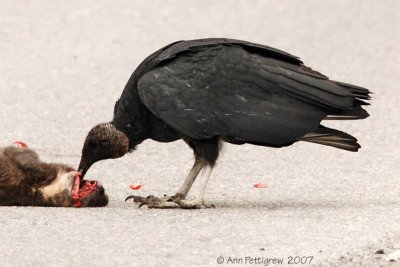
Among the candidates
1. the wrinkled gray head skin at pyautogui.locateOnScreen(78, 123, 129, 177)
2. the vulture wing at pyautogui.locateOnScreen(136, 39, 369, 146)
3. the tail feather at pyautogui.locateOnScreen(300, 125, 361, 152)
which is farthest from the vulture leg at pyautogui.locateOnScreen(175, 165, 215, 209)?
the tail feather at pyautogui.locateOnScreen(300, 125, 361, 152)

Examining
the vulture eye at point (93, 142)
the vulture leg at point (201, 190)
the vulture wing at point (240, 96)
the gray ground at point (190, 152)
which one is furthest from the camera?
the vulture eye at point (93, 142)

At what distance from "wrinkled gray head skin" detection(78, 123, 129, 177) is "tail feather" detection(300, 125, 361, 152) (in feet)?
3.71

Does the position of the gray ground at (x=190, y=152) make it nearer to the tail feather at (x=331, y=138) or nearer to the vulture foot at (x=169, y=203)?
the vulture foot at (x=169, y=203)

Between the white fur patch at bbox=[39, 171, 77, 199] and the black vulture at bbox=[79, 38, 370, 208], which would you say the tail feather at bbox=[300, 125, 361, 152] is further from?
the white fur patch at bbox=[39, 171, 77, 199]

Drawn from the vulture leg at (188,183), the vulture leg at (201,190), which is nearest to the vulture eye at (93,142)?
the vulture leg at (201,190)

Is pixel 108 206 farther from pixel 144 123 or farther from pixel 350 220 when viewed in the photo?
pixel 350 220

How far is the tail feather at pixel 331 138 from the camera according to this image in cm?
634

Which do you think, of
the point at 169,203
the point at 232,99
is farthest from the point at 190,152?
the point at 232,99

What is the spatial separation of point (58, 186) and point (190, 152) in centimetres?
211

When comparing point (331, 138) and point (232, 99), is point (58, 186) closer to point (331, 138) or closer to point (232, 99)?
point (232, 99)

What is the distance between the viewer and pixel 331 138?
253 inches

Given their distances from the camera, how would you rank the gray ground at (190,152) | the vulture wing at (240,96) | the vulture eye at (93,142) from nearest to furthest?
the gray ground at (190,152)
the vulture wing at (240,96)
the vulture eye at (93,142)

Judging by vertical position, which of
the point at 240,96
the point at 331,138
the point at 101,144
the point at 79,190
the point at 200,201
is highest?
the point at 240,96

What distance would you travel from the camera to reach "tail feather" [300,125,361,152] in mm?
6340
